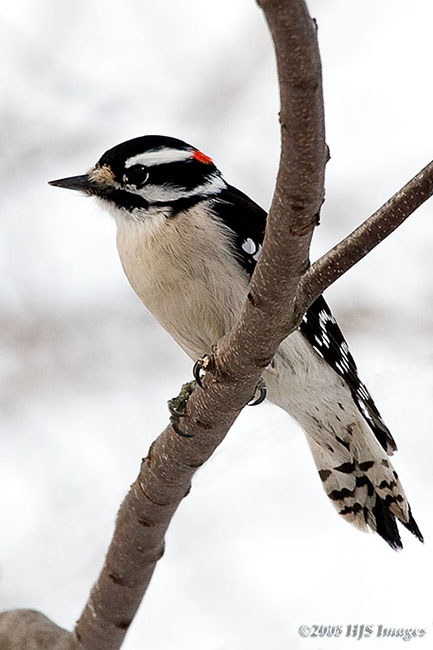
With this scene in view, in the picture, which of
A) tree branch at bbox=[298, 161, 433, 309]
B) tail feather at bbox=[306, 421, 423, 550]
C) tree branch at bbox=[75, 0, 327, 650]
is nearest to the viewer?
tree branch at bbox=[75, 0, 327, 650]

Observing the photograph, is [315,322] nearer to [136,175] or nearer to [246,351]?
[136,175]

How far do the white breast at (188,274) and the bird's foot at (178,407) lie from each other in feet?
0.73

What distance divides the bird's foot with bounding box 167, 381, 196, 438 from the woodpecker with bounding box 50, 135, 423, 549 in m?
0.23

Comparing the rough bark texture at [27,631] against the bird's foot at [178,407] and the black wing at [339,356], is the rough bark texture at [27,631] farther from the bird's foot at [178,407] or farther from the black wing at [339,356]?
the black wing at [339,356]

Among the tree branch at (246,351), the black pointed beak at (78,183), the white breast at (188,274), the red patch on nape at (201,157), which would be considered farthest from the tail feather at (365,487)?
the black pointed beak at (78,183)

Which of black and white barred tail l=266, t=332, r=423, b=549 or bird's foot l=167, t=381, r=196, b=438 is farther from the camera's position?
black and white barred tail l=266, t=332, r=423, b=549

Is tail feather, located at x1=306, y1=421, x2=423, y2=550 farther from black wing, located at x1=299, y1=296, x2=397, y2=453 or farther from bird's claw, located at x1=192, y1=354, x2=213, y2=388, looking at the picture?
bird's claw, located at x1=192, y1=354, x2=213, y2=388

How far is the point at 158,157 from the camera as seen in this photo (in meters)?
3.10

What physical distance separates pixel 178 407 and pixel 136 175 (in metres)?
0.87

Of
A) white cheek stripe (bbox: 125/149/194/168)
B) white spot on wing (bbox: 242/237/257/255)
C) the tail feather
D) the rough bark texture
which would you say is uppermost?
white cheek stripe (bbox: 125/149/194/168)

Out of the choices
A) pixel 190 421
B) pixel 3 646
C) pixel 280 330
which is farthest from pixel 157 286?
pixel 3 646

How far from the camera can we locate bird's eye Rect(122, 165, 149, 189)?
3072mm

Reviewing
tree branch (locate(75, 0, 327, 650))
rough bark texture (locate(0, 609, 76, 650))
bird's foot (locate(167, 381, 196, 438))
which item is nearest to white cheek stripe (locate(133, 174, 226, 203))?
bird's foot (locate(167, 381, 196, 438))

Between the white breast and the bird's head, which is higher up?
the bird's head
